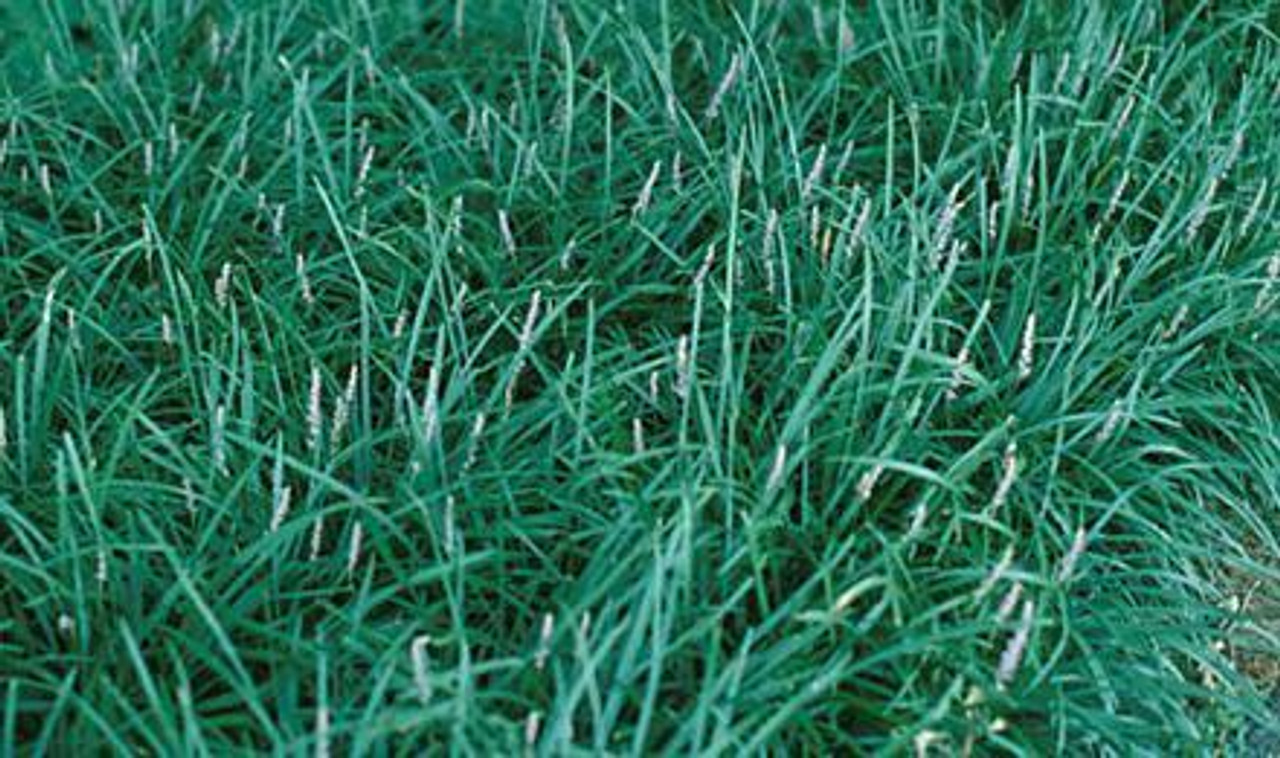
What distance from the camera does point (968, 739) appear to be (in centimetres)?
282

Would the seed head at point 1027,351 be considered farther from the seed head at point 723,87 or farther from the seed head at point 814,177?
the seed head at point 723,87

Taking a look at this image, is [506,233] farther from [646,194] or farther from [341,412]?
[341,412]

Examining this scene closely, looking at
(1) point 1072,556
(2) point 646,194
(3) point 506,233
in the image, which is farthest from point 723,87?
(1) point 1072,556

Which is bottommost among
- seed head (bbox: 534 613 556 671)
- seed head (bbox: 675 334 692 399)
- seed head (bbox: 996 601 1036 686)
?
seed head (bbox: 996 601 1036 686)

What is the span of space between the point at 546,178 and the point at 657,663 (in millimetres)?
1310

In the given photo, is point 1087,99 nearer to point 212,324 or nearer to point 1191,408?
point 1191,408

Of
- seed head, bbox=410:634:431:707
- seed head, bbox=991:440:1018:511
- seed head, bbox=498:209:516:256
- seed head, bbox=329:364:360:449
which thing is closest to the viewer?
seed head, bbox=410:634:431:707

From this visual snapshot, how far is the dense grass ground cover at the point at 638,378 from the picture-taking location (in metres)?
2.91

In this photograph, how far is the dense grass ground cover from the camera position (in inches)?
114

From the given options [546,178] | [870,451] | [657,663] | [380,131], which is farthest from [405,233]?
[657,663]

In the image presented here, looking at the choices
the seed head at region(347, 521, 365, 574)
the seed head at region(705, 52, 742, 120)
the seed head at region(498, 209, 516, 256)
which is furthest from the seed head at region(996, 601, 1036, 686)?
the seed head at region(705, 52, 742, 120)

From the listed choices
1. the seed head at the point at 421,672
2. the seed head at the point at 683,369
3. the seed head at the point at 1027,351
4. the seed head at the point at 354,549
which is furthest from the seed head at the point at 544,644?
the seed head at the point at 1027,351

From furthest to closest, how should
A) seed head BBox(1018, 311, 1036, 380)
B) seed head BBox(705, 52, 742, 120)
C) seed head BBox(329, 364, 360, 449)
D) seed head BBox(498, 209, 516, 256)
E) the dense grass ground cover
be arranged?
seed head BBox(705, 52, 742, 120), seed head BBox(498, 209, 516, 256), seed head BBox(1018, 311, 1036, 380), seed head BBox(329, 364, 360, 449), the dense grass ground cover

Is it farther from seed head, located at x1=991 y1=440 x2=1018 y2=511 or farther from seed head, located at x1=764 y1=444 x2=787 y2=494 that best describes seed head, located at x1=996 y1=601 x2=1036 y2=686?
seed head, located at x1=764 y1=444 x2=787 y2=494
